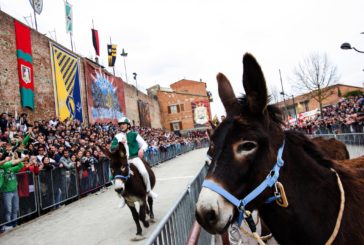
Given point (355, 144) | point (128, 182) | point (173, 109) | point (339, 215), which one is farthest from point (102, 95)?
point (173, 109)

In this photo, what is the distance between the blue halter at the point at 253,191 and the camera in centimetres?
198

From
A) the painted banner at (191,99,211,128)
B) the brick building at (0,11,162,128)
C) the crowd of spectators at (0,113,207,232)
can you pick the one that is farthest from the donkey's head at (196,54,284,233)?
the painted banner at (191,99,211,128)

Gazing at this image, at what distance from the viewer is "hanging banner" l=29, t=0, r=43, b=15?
833 inches

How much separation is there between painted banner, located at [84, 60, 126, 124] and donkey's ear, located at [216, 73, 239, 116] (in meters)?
25.8

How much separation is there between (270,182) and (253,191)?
0.14 metres

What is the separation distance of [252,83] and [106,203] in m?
10.6

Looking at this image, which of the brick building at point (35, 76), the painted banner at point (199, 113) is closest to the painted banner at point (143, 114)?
the brick building at point (35, 76)

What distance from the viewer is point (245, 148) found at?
2.14 meters

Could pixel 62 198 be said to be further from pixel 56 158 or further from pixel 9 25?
pixel 9 25

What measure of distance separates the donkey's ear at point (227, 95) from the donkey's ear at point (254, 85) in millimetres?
175

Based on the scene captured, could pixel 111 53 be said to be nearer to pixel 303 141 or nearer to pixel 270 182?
pixel 303 141

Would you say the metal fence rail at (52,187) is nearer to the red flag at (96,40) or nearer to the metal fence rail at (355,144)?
the metal fence rail at (355,144)

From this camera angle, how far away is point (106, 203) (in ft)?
38.0

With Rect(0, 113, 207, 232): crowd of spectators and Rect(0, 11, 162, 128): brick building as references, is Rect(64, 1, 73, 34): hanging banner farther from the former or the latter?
Rect(0, 113, 207, 232): crowd of spectators
